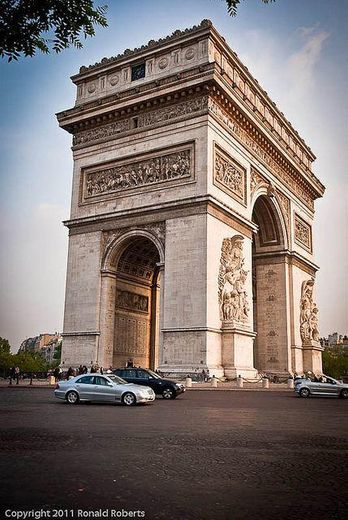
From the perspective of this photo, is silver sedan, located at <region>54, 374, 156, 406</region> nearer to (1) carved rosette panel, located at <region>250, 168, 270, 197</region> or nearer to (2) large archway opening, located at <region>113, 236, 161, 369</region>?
(2) large archway opening, located at <region>113, 236, 161, 369</region>

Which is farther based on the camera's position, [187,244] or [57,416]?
[187,244]

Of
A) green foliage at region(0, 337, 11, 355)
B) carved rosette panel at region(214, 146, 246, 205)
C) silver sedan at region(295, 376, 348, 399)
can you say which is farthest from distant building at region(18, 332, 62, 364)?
silver sedan at region(295, 376, 348, 399)

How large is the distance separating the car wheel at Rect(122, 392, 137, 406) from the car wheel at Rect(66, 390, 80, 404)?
1479mm

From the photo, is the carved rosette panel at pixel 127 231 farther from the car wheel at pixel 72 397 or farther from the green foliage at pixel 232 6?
the green foliage at pixel 232 6

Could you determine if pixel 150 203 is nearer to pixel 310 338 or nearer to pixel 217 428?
pixel 310 338

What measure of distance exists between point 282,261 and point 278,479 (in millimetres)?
32389

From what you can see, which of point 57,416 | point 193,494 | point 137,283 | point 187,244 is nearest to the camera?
point 193,494

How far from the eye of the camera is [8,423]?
960cm

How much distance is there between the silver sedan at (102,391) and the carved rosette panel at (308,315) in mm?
23836

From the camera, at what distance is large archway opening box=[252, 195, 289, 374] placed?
1389 inches

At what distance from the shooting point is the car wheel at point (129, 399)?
15094mm

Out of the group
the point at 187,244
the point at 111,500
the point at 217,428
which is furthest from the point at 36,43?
the point at 187,244

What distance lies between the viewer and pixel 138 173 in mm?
30531

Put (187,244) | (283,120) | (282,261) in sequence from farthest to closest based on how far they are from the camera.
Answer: (283,120)
(282,261)
(187,244)
